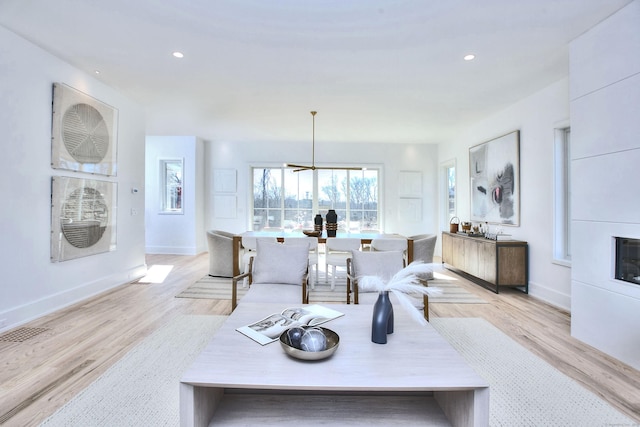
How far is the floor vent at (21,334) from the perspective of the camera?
2.64 metres

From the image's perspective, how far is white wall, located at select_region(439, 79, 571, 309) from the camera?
3.69m

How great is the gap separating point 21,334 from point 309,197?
568cm

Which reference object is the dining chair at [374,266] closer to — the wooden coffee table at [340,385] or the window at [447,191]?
the wooden coffee table at [340,385]

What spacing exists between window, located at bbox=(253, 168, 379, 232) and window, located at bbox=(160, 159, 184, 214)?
1.77m

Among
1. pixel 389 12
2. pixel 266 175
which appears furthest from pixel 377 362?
pixel 266 175

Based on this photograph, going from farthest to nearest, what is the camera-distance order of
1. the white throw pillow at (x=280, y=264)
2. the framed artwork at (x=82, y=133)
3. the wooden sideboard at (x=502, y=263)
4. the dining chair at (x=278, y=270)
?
the wooden sideboard at (x=502, y=263)
the framed artwork at (x=82, y=133)
the white throw pillow at (x=280, y=264)
the dining chair at (x=278, y=270)

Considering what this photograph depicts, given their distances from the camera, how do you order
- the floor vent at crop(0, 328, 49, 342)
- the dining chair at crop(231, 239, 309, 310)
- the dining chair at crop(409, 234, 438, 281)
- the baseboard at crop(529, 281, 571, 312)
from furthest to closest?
1. the dining chair at crop(409, 234, 438, 281)
2. the baseboard at crop(529, 281, 571, 312)
3. the dining chair at crop(231, 239, 309, 310)
4. the floor vent at crop(0, 328, 49, 342)

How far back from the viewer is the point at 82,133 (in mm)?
3693

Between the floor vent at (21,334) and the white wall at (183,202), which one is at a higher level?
the white wall at (183,202)

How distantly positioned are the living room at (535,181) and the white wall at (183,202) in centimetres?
212

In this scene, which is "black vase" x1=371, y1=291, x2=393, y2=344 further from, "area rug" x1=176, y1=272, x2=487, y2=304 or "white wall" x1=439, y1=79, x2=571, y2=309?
"white wall" x1=439, y1=79, x2=571, y2=309

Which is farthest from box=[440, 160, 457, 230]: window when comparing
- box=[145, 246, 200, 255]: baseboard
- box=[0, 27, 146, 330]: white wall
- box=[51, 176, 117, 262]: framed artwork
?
box=[0, 27, 146, 330]: white wall

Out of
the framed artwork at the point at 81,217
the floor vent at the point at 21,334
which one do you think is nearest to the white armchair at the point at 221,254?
the framed artwork at the point at 81,217

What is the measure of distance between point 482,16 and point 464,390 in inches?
109
